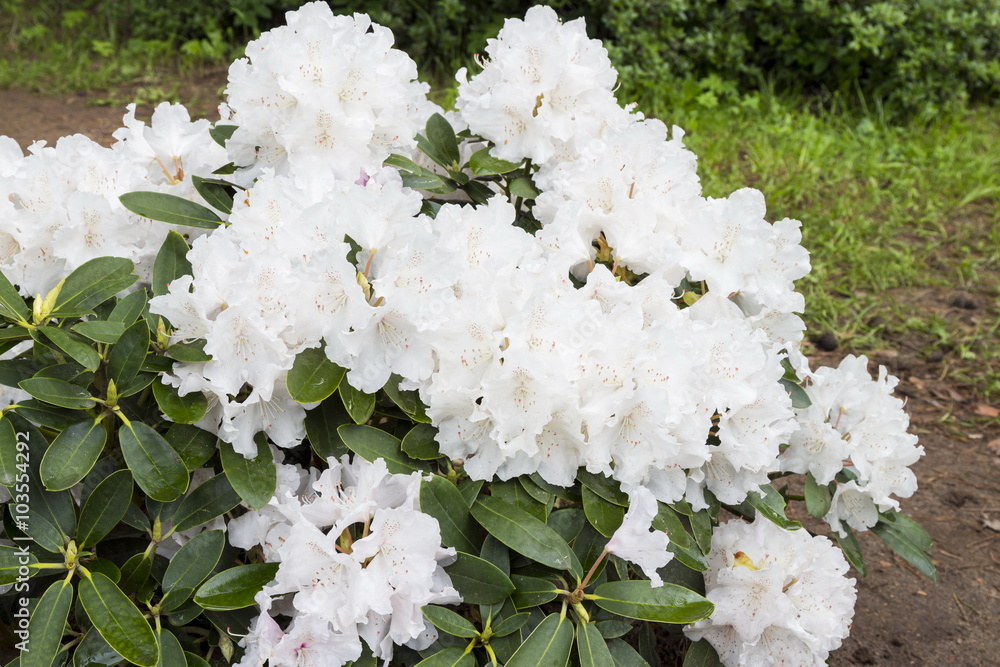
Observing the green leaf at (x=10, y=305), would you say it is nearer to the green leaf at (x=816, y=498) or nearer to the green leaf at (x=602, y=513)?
the green leaf at (x=602, y=513)

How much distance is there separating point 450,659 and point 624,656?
0.30 metres

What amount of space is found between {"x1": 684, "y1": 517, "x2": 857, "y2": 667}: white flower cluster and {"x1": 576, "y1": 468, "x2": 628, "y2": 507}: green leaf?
11.9 inches

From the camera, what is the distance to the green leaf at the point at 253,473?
1.37 m

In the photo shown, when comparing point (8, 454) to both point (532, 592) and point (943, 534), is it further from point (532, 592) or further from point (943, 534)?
point (943, 534)

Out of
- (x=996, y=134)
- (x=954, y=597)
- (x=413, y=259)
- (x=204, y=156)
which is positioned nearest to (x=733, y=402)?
(x=413, y=259)

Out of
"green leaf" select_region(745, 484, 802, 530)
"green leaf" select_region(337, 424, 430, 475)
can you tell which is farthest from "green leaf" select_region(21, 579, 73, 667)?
"green leaf" select_region(745, 484, 802, 530)

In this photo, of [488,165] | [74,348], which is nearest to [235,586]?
[74,348]

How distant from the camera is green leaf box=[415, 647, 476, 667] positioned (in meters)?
1.37

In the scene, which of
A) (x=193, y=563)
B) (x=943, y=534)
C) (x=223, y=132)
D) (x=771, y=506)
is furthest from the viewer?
(x=943, y=534)

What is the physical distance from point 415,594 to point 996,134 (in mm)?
5335

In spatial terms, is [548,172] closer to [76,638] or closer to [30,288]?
[30,288]

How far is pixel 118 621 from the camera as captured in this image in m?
1.32

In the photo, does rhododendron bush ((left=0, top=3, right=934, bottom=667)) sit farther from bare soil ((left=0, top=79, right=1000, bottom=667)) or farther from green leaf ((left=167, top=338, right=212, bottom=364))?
bare soil ((left=0, top=79, right=1000, bottom=667))

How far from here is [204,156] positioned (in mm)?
1797
